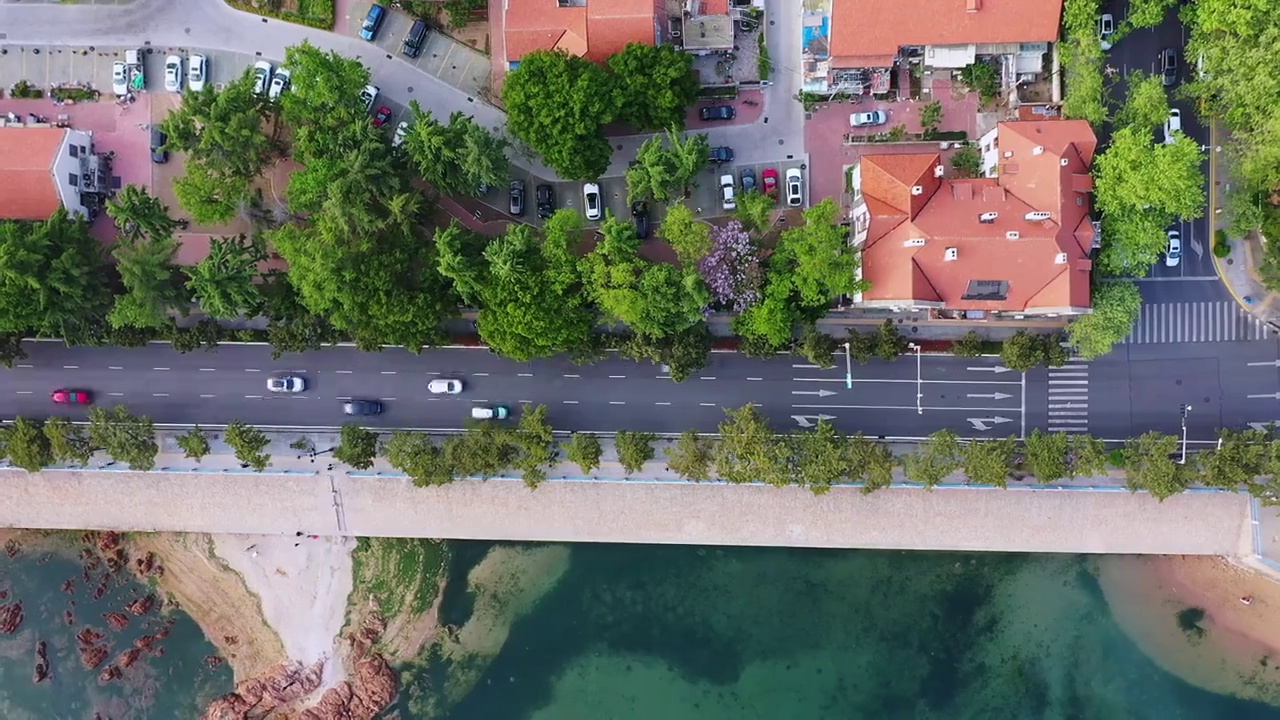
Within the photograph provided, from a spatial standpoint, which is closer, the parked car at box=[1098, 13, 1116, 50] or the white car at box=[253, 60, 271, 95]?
the parked car at box=[1098, 13, 1116, 50]

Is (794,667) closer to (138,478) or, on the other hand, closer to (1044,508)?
(1044,508)

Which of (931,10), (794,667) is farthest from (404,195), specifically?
(794,667)

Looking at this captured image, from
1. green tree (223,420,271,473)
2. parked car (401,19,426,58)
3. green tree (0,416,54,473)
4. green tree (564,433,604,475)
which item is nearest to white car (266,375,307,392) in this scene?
green tree (223,420,271,473)

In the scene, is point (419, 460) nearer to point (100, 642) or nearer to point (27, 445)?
point (27, 445)

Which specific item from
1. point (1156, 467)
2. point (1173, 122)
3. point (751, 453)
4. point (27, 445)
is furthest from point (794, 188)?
point (27, 445)

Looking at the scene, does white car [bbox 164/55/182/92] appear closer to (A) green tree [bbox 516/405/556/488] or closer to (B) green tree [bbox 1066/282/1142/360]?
(A) green tree [bbox 516/405/556/488]
